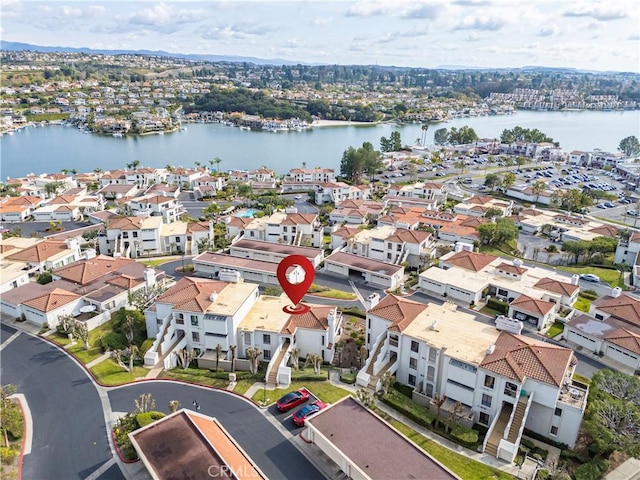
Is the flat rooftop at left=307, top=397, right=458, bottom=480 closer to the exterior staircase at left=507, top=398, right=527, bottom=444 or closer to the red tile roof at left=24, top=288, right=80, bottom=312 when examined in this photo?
the exterior staircase at left=507, top=398, right=527, bottom=444

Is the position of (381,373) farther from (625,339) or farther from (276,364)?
(625,339)

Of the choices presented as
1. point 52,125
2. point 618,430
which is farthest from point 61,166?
point 618,430

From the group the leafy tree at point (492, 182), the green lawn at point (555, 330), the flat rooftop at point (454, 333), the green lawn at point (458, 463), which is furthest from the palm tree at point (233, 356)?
the leafy tree at point (492, 182)

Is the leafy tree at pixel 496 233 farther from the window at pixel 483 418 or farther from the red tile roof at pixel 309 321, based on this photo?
the window at pixel 483 418

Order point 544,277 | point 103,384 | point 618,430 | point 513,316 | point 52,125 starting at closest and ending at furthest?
point 618,430 → point 103,384 → point 513,316 → point 544,277 → point 52,125

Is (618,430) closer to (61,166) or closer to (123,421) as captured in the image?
(123,421)

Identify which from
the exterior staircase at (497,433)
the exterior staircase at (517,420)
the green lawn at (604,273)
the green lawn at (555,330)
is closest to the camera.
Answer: the exterior staircase at (497,433)

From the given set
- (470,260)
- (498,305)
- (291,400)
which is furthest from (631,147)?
(291,400)
